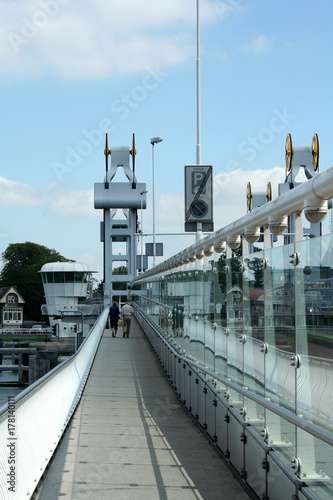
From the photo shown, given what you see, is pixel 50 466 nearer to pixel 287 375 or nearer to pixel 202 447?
pixel 202 447

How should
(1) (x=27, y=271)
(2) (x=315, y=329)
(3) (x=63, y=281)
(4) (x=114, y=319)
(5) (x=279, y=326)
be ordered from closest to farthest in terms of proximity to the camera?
1. (2) (x=315, y=329)
2. (5) (x=279, y=326)
3. (4) (x=114, y=319)
4. (3) (x=63, y=281)
5. (1) (x=27, y=271)

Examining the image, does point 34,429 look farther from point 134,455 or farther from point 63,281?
point 63,281

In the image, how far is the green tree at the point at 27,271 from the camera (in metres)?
119

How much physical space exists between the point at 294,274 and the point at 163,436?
16.6 feet

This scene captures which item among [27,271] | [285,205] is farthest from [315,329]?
[27,271]

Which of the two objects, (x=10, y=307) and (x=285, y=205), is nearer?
(x=285, y=205)

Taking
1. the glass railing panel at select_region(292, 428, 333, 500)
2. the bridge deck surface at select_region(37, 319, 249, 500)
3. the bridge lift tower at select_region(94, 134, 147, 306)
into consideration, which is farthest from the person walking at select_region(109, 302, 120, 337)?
the bridge lift tower at select_region(94, 134, 147, 306)

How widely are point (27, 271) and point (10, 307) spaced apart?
604cm

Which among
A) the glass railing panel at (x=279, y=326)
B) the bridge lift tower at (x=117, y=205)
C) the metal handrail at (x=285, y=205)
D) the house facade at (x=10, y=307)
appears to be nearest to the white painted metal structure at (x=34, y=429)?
the glass railing panel at (x=279, y=326)

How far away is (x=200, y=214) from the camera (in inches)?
672

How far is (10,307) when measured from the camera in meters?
118

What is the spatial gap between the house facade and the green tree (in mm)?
1810

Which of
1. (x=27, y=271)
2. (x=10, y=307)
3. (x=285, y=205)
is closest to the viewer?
(x=285, y=205)

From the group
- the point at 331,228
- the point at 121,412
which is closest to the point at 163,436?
the point at 121,412
